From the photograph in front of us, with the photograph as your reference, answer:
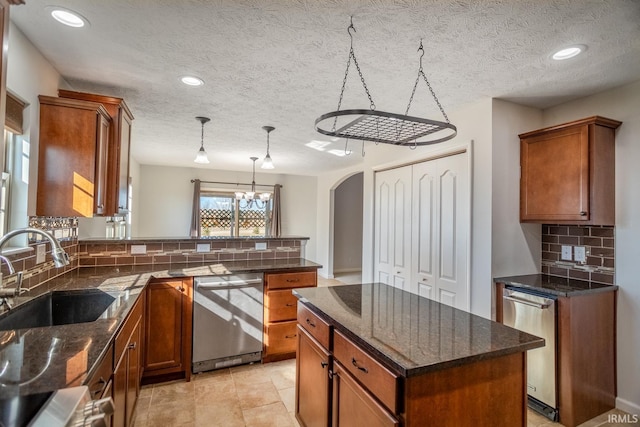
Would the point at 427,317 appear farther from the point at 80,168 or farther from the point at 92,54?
the point at 92,54

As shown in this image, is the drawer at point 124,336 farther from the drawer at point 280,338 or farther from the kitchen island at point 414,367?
the drawer at point 280,338

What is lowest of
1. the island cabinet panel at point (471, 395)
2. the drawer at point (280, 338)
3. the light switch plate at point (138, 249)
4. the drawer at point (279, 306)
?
the drawer at point (280, 338)

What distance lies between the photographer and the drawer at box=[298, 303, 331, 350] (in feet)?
5.59

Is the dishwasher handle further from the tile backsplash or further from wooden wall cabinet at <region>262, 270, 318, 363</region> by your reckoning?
wooden wall cabinet at <region>262, 270, 318, 363</region>

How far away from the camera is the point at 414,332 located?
1454mm

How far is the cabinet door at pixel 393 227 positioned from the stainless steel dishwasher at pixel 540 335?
3.80 ft

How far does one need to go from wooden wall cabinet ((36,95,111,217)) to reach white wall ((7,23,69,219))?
0.03 metres

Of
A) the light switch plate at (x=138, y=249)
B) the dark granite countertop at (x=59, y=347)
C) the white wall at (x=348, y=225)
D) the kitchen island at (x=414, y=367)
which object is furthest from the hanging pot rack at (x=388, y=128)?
the white wall at (x=348, y=225)

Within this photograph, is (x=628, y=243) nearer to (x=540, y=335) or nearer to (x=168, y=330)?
(x=540, y=335)

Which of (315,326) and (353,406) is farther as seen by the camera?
(315,326)

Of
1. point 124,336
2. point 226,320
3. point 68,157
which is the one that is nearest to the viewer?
point 124,336

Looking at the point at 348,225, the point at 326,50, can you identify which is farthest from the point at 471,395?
the point at 348,225

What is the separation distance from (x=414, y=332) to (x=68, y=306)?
2.08m

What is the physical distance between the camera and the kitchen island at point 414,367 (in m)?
1.17
